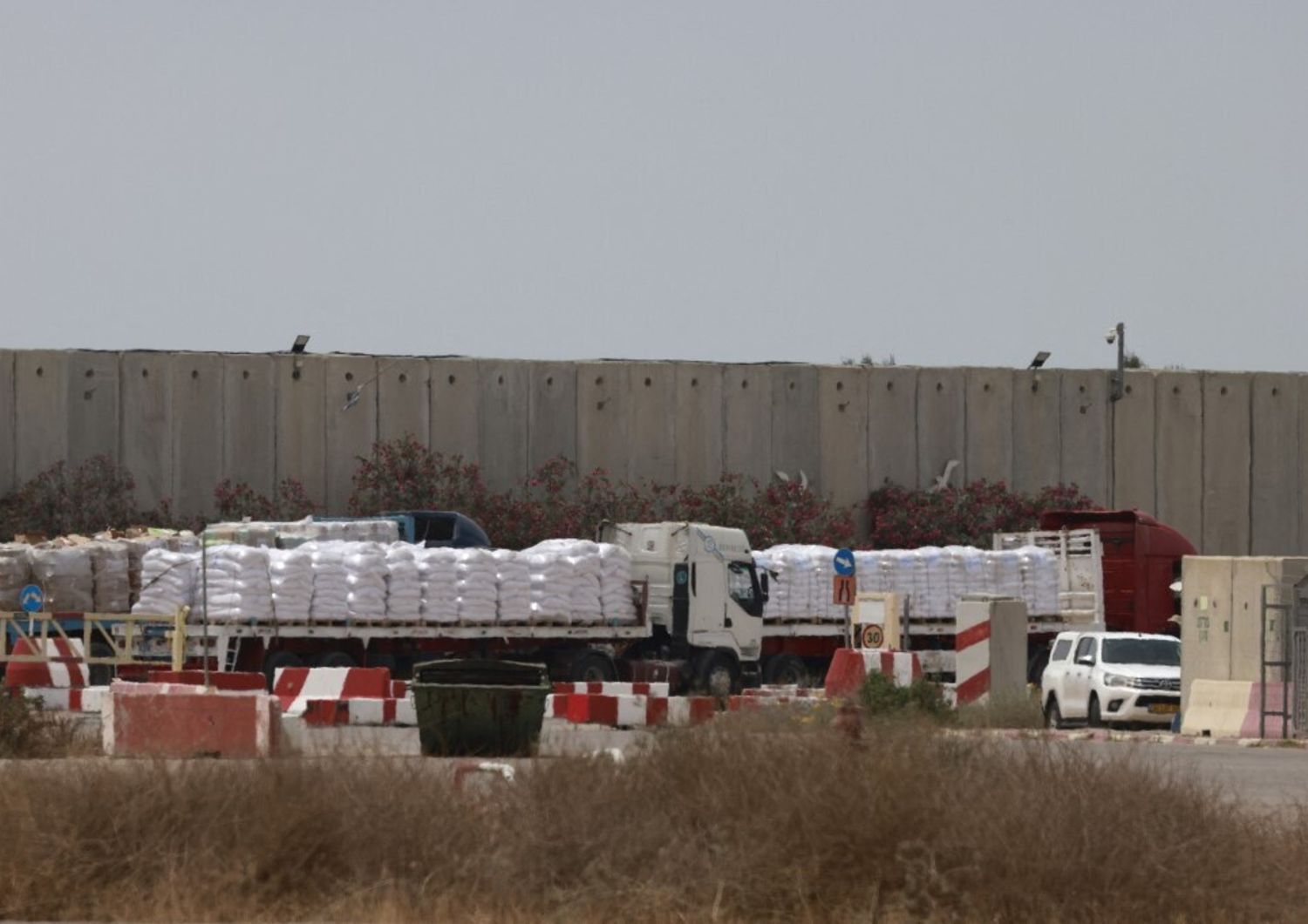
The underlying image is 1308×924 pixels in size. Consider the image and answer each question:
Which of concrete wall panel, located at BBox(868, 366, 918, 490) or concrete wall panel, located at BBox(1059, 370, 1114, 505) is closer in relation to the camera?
concrete wall panel, located at BBox(868, 366, 918, 490)

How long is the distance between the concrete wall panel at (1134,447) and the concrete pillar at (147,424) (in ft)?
76.9

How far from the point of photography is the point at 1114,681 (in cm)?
3114

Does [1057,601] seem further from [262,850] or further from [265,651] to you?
[262,850]

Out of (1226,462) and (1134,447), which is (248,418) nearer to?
(1134,447)

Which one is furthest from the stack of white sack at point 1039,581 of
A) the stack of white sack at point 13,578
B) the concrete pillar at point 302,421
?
the stack of white sack at point 13,578

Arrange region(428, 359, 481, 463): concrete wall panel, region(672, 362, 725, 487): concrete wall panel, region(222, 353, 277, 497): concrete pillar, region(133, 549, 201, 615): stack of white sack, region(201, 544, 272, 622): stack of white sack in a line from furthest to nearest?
region(672, 362, 725, 487): concrete wall panel
region(428, 359, 481, 463): concrete wall panel
region(222, 353, 277, 497): concrete pillar
region(201, 544, 272, 622): stack of white sack
region(133, 549, 201, 615): stack of white sack

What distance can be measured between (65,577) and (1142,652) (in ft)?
51.7

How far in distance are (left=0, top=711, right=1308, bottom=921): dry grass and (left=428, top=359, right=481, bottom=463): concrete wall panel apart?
41346 mm

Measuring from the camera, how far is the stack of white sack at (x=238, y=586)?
34.0 meters

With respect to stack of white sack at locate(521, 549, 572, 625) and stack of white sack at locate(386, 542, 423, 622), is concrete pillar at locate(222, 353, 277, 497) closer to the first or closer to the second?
stack of white sack at locate(521, 549, 572, 625)

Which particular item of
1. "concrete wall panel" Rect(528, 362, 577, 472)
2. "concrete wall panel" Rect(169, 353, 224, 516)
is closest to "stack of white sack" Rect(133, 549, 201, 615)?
"concrete wall panel" Rect(169, 353, 224, 516)

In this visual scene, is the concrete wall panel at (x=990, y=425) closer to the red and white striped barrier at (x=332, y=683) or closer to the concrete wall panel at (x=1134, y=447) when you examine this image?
the concrete wall panel at (x=1134, y=447)

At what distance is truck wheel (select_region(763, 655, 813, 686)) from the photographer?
4081 cm

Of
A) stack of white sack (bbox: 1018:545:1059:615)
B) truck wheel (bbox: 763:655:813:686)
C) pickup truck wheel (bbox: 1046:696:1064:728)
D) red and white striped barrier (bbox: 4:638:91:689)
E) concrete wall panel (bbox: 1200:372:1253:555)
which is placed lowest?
truck wheel (bbox: 763:655:813:686)
